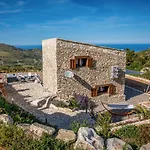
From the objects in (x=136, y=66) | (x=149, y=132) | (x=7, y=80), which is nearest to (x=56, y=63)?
(x=7, y=80)

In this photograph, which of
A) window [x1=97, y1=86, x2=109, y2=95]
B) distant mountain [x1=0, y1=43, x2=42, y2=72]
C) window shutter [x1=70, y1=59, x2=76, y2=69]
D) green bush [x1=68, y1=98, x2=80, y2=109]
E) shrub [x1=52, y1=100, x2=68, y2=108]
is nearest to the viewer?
shrub [x1=52, y1=100, x2=68, y2=108]

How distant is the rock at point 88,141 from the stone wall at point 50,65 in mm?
8957

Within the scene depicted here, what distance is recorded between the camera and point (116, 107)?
14.1 meters

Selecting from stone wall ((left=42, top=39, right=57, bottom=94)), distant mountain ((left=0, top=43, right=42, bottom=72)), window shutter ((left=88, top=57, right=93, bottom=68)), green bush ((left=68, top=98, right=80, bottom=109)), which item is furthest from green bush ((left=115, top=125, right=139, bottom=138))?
distant mountain ((left=0, top=43, right=42, bottom=72))

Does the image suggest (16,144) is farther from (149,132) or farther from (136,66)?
(136,66)

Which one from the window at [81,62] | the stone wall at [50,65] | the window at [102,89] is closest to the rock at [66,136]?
the stone wall at [50,65]

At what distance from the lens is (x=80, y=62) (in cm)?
1591

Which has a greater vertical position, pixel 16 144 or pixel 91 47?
pixel 91 47

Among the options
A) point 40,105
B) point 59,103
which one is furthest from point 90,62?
point 40,105

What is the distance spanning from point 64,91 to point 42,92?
195cm

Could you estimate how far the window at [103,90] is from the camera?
1633 centimetres

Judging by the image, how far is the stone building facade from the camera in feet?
49.6

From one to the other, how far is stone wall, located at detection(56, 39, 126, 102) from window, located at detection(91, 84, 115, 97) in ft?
0.73

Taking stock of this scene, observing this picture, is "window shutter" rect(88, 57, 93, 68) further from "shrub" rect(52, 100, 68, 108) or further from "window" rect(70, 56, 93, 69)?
"shrub" rect(52, 100, 68, 108)
